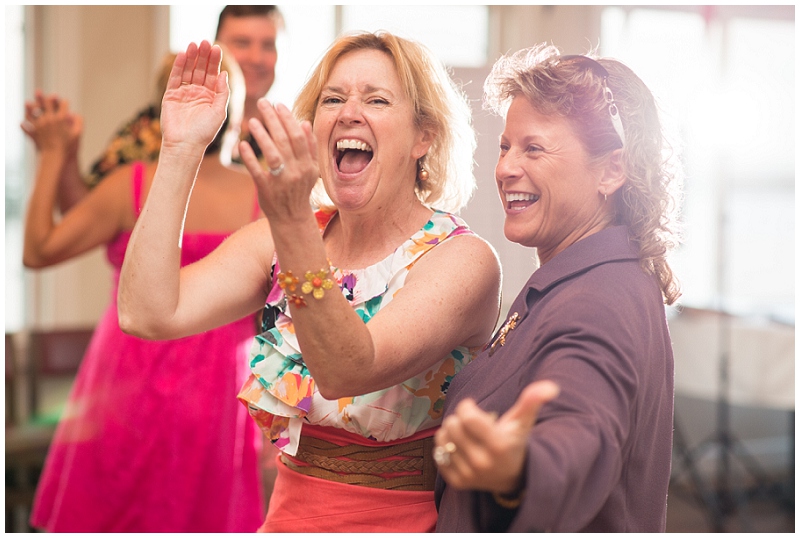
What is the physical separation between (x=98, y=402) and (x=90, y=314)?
2.66 metres

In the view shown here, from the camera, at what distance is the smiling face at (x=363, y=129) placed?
58.6 inches

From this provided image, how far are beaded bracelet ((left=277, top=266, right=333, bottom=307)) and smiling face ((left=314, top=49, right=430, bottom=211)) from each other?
0.38 meters

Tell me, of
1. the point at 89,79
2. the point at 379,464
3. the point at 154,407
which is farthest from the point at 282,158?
the point at 89,79

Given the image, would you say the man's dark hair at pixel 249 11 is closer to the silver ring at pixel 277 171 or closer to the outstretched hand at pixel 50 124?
the outstretched hand at pixel 50 124

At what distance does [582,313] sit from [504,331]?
0.76 feet

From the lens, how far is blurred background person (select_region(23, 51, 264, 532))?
8.59 ft

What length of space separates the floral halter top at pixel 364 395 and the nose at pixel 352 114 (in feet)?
0.76

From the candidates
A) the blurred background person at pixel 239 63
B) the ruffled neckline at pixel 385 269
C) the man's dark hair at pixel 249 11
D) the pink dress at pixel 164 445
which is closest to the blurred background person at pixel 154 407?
the pink dress at pixel 164 445

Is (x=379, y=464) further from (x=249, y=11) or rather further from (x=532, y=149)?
(x=249, y=11)

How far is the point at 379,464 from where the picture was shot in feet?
4.88

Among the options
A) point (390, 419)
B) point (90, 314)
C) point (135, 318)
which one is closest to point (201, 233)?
point (135, 318)

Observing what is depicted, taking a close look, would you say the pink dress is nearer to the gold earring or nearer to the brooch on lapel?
the gold earring

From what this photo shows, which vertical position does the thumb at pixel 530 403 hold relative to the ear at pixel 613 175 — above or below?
below

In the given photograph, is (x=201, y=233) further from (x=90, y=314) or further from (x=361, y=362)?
(x=90, y=314)
